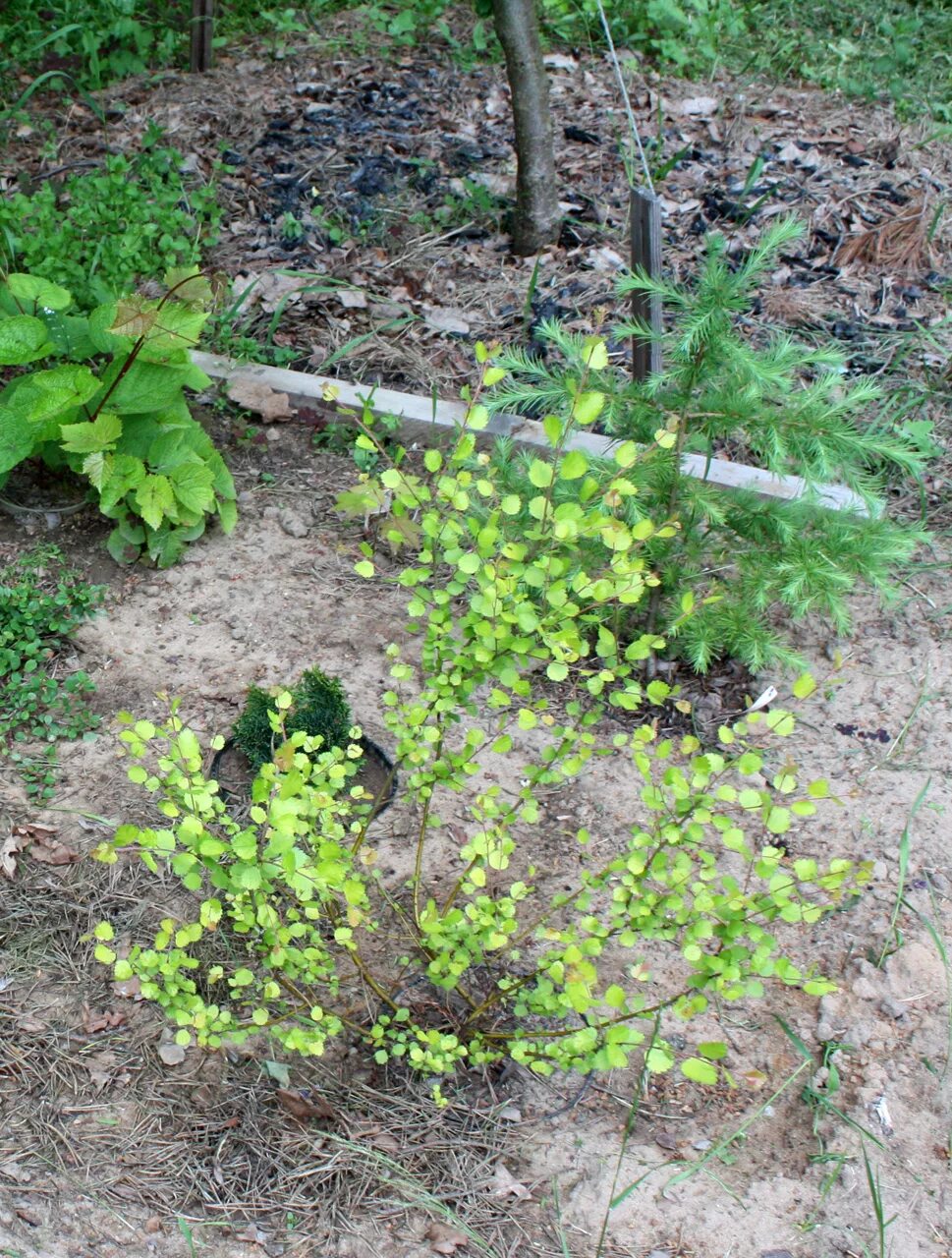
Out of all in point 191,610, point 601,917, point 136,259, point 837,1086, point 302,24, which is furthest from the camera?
point 302,24

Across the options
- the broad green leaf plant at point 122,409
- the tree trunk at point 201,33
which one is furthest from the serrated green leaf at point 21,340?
the tree trunk at point 201,33

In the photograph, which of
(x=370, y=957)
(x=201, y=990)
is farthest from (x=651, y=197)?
(x=201, y=990)

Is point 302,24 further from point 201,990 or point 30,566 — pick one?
point 201,990

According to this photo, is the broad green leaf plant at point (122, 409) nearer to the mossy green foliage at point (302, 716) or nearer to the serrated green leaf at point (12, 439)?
the serrated green leaf at point (12, 439)

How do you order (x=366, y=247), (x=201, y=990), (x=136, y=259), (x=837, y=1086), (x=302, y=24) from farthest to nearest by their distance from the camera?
(x=302, y=24), (x=366, y=247), (x=136, y=259), (x=201, y=990), (x=837, y=1086)

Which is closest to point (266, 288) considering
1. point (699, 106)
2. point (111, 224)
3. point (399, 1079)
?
point (111, 224)

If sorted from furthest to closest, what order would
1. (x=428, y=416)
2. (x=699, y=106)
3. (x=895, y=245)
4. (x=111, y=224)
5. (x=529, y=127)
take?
(x=699, y=106)
(x=895, y=245)
(x=111, y=224)
(x=529, y=127)
(x=428, y=416)

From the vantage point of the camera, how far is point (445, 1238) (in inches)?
79.0

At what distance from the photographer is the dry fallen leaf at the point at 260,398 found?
368cm

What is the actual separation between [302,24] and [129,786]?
14.4 ft

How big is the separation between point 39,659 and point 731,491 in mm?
1901

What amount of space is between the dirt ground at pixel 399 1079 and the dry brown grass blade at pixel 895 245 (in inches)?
50.1

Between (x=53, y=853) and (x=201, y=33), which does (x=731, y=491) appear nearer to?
(x=53, y=853)

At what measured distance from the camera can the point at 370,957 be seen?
8.01ft
